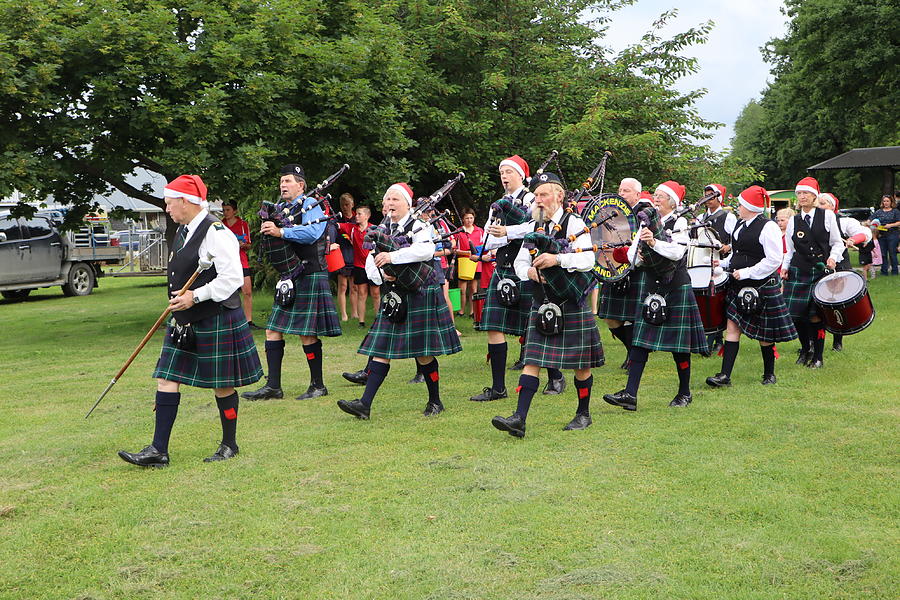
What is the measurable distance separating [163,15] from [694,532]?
8.75 meters

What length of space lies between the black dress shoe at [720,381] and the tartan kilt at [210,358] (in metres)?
4.03

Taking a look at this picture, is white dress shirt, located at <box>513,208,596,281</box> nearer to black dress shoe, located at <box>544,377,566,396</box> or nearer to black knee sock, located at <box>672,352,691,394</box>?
black knee sock, located at <box>672,352,691,394</box>

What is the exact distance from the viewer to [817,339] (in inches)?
318

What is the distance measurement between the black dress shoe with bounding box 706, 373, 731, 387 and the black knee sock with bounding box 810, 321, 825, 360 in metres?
1.36

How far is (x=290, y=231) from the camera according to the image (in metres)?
6.86

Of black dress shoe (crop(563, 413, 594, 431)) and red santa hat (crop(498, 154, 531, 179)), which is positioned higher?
red santa hat (crop(498, 154, 531, 179))

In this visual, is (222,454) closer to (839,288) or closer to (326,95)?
(839,288)

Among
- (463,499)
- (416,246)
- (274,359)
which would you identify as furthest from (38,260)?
(463,499)

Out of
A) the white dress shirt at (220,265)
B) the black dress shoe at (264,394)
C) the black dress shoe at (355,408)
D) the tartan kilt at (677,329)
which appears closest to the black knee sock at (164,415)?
the white dress shirt at (220,265)

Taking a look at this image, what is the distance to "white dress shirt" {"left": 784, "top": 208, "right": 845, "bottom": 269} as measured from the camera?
802 cm

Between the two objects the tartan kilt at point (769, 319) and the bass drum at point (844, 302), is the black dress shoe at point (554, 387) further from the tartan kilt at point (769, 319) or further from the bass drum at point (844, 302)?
the bass drum at point (844, 302)

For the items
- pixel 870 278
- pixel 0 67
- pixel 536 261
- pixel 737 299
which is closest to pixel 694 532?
pixel 536 261

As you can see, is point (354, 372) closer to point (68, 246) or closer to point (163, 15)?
point (163, 15)

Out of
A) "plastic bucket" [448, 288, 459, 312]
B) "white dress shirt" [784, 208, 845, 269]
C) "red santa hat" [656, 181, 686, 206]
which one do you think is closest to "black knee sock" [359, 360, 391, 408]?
"red santa hat" [656, 181, 686, 206]
